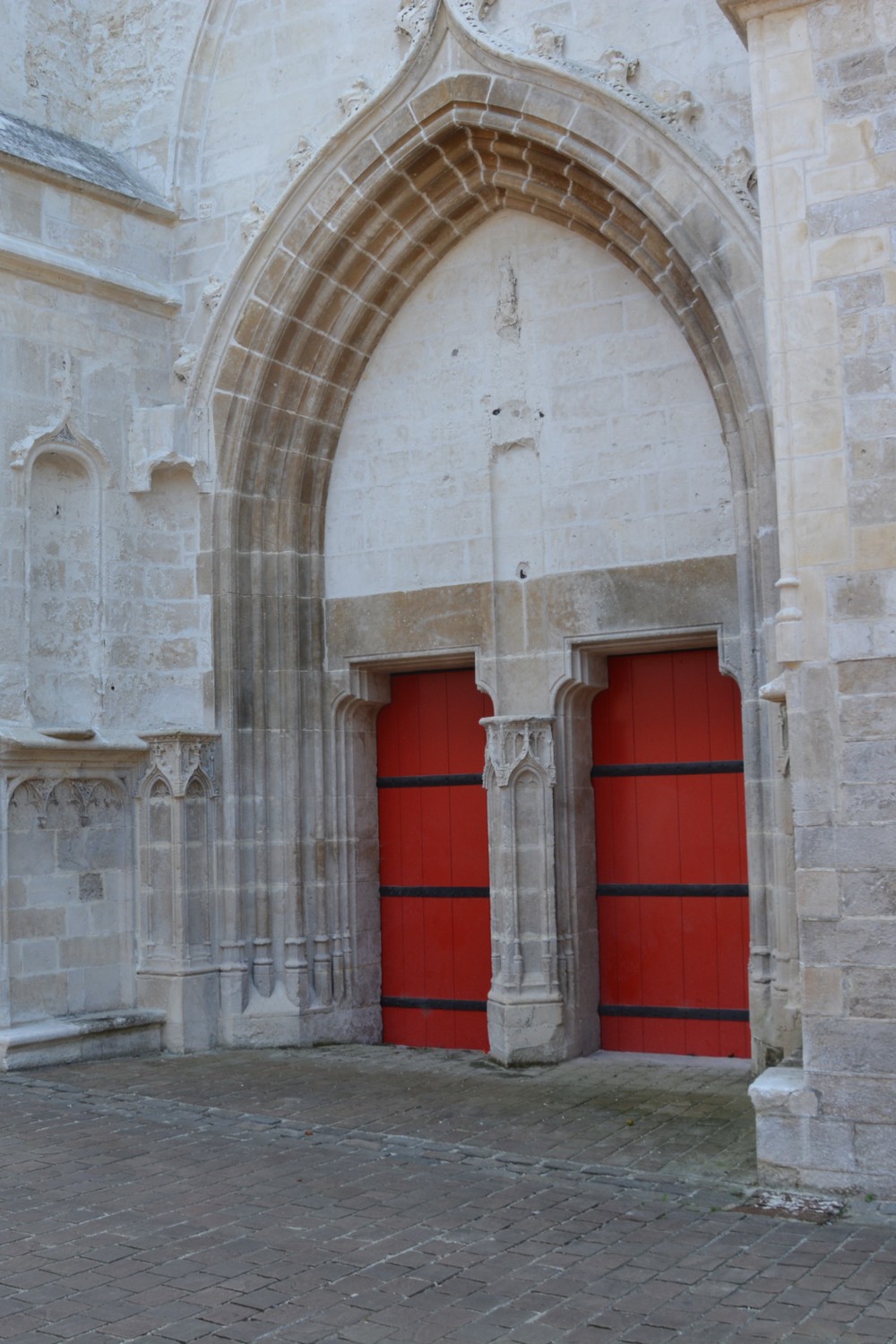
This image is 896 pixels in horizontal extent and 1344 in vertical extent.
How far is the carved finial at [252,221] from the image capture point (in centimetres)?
779

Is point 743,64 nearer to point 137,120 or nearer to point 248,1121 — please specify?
point 137,120

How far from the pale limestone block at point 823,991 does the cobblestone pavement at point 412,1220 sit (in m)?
0.59

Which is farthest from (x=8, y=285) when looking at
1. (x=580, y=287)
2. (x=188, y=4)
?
(x=580, y=287)

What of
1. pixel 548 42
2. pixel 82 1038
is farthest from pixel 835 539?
pixel 82 1038

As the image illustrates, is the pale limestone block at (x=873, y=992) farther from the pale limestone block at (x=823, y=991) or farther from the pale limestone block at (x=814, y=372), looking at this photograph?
the pale limestone block at (x=814, y=372)

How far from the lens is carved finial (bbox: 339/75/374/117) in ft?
24.6

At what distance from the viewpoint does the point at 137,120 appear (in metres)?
8.31

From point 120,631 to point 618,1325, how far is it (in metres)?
5.11

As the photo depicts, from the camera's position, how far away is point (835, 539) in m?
4.77

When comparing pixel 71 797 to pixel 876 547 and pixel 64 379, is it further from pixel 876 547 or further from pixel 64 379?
pixel 876 547

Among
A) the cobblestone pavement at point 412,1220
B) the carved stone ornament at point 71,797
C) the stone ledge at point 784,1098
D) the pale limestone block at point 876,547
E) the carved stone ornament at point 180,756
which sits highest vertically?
the pale limestone block at point 876,547

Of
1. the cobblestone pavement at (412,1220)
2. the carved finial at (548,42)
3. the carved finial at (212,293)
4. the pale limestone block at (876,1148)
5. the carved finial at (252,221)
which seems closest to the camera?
the cobblestone pavement at (412,1220)

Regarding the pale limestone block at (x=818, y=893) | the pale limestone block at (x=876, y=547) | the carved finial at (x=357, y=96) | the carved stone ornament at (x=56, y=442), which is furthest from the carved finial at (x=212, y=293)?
the pale limestone block at (x=818, y=893)

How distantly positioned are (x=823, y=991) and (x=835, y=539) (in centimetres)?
147
